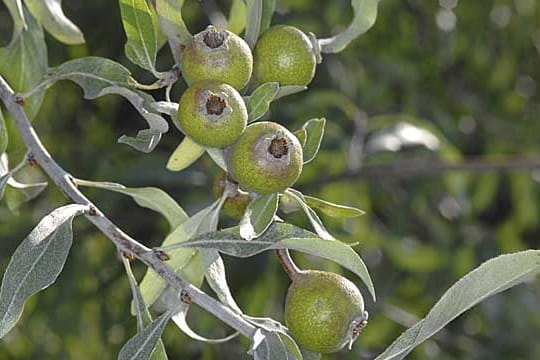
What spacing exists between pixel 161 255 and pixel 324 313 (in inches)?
6.8

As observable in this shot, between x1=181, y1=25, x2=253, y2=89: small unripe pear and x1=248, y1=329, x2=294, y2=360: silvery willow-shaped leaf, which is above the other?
x1=181, y1=25, x2=253, y2=89: small unripe pear

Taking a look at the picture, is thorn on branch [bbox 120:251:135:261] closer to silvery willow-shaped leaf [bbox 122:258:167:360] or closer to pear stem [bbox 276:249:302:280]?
silvery willow-shaped leaf [bbox 122:258:167:360]

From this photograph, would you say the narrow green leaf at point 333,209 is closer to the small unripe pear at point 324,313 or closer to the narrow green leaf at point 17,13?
the small unripe pear at point 324,313

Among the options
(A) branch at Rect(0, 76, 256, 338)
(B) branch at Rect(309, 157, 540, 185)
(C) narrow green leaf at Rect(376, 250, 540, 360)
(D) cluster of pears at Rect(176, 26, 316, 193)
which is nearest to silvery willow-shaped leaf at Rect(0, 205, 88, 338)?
(A) branch at Rect(0, 76, 256, 338)

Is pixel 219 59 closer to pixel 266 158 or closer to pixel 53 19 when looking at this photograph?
pixel 266 158

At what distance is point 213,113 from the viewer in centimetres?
89

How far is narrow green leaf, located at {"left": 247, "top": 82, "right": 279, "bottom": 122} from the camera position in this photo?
931 mm

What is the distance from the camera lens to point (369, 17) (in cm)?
115

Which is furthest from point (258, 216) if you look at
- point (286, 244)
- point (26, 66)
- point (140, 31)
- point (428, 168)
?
point (428, 168)

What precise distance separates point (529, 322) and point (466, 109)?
1.90 ft

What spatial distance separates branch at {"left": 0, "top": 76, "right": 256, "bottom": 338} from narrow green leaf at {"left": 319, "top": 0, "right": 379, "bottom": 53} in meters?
0.32

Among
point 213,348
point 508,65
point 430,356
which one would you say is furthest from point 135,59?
point 508,65

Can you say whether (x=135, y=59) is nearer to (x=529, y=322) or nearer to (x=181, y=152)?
(x=181, y=152)

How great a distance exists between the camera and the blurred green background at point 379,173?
2240 mm
